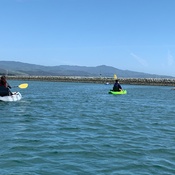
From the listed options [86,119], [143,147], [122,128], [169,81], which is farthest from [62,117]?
[169,81]

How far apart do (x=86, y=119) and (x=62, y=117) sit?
1.61 m

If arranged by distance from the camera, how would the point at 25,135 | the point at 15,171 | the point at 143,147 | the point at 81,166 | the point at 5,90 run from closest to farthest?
the point at 15,171 < the point at 81,166 < the point at 143,147 < the point at 25,135 < the point at 5,90

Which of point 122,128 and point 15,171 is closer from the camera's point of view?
point 15,171

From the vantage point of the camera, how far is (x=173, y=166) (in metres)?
10.9

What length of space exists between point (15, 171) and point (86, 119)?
35.9 feet

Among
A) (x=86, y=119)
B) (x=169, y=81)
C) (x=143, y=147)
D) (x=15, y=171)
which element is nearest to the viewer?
(x=15, y=171)

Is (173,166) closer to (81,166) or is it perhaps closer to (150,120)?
(81,166)

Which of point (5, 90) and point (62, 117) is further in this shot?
point (5, 90)

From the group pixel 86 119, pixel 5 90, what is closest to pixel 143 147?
pixel 86 119

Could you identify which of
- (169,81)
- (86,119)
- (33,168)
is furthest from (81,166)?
(169,81)

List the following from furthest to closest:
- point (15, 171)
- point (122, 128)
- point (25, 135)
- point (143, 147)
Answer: point (122, 128) < point (25, 135) < point (143, 147) < point (15, 171)

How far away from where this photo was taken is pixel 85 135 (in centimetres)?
1519

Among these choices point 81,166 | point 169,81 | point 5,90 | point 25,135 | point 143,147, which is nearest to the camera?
point 81,166

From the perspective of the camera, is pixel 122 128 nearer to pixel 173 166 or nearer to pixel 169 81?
pixel 173 166
